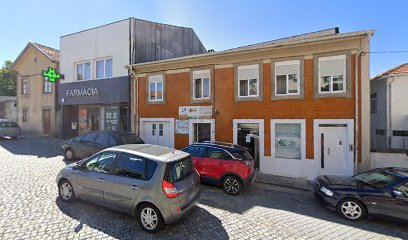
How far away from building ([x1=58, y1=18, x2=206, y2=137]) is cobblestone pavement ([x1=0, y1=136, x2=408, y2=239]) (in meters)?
7.94

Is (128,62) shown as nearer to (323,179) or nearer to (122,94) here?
(122,94)

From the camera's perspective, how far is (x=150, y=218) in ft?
13.9

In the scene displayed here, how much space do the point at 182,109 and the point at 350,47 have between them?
7702 millimetres

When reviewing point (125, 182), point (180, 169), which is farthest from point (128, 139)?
point (180, 169)

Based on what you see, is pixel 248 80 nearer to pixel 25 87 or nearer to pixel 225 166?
pixel 225 166

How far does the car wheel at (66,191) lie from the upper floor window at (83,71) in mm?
11338

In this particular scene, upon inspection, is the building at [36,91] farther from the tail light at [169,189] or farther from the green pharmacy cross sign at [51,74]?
the tail light at [169,189]

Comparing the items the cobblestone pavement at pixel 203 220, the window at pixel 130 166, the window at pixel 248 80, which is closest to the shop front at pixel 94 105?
the window at pixel 248 80

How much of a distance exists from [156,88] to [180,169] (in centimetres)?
837

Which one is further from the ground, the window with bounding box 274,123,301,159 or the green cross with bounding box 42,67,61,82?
the green cross with bounding box 42,67,61,82

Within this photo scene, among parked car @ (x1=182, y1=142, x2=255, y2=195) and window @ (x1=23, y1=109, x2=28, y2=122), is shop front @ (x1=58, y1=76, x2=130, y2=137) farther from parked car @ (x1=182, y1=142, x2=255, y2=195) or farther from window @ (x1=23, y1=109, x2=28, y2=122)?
parked car @ (x1=182, y1=142, x2=255, y2=195)

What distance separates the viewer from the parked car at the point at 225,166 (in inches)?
263

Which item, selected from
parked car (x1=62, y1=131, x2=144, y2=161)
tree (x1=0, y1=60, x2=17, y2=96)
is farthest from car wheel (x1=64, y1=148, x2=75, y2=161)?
tree (x1=0, y1=60, x2=17, y2=96)

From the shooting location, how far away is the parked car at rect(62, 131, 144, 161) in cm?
934
